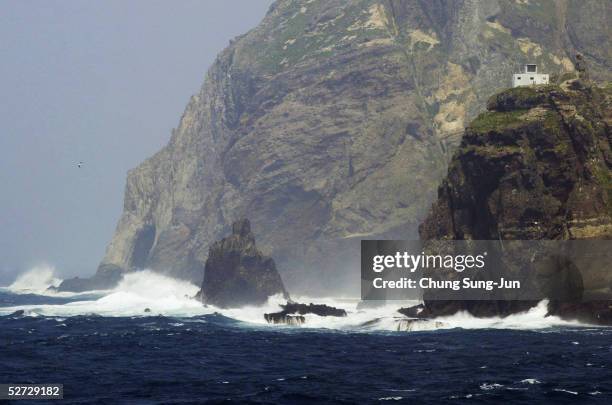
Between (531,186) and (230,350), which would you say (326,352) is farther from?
(531,186)

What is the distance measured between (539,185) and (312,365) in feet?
211

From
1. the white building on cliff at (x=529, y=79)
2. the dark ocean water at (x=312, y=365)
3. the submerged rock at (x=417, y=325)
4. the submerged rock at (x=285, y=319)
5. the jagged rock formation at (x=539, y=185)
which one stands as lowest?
the dark ocean water at (x=312, y=365)

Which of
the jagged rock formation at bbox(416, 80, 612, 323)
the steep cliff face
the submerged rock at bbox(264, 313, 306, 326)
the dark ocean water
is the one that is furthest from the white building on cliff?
the dark ocean water

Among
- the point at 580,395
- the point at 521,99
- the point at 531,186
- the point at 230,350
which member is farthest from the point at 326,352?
the point at 521,99

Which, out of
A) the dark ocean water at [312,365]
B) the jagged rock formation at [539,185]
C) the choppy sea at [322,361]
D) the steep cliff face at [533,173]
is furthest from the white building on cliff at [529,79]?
the dark ocean water at [312,365]

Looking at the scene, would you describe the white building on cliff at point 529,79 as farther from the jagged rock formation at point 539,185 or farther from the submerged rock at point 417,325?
the submerged rock at point 417,325

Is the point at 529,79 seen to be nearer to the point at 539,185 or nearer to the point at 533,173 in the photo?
the point at 533,173

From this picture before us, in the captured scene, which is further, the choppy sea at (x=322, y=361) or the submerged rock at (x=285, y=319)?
the submerged rock at (x=285, y=319)

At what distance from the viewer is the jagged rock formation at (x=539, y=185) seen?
156875 mm

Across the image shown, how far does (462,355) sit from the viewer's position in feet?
386

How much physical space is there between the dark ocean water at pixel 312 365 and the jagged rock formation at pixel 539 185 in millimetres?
15957

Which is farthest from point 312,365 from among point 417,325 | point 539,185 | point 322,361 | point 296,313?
point 296,313

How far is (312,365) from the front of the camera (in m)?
113

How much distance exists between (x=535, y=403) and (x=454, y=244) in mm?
89128
